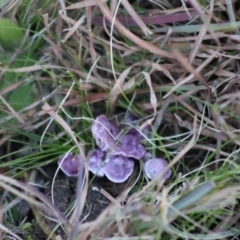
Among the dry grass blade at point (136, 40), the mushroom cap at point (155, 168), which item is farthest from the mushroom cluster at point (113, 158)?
the dry grass blade at point (136, 40)

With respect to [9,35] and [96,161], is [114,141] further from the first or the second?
[9,35]

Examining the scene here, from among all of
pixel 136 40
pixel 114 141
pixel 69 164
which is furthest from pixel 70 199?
pixel 136 40

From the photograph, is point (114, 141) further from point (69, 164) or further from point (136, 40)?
point (136, 40)

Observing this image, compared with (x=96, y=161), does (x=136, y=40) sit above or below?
above

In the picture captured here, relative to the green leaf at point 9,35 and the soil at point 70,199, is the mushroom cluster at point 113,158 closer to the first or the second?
the soil at point 70,199

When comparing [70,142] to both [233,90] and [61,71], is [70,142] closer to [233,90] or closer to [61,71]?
[61,71]

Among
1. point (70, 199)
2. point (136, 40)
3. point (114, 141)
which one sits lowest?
point (70, 199)

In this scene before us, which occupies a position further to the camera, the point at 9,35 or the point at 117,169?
the point at 9,35

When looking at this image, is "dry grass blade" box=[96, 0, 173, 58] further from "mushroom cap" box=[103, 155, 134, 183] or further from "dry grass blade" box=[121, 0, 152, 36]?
"mushroom cap" box=[103, 155, 134, 183]
